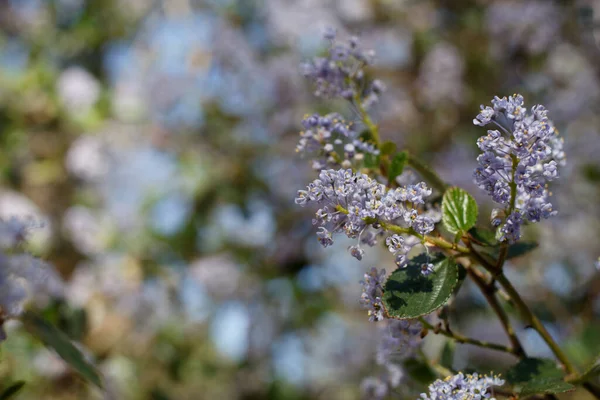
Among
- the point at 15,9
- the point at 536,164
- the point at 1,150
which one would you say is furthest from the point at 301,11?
the point at 536,164

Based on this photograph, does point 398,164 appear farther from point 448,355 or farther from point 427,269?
point 448,355

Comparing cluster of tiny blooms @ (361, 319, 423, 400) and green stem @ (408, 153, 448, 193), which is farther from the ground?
green stem @ (408, 153, 448, 193)

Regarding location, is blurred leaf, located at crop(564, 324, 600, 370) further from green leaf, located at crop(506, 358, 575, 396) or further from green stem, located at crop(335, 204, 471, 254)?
green stem, located at crop(335, 204, 471, 254)

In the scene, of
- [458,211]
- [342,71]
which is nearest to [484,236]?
[458,211]

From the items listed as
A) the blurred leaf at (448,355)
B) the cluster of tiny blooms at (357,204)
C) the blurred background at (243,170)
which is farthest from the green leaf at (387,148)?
the blurred background at (243,170)

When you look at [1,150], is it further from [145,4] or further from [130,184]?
[145,4]

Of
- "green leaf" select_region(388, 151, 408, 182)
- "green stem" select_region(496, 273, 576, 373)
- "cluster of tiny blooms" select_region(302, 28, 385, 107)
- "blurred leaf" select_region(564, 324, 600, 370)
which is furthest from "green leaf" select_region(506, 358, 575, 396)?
"blurred leaf" select_region(564, 324, 600, 370)
